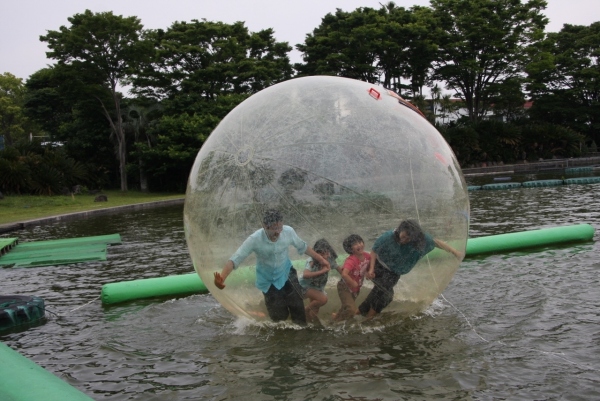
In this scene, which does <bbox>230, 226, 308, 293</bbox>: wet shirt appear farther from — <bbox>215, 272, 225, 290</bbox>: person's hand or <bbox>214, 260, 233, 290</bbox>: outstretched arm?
<bbox>215, 272, 225, 290</bbox>: person's hand

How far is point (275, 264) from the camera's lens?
626 cm

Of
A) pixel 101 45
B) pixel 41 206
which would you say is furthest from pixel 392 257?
pixel 101 45

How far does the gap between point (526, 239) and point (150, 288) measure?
6708mm

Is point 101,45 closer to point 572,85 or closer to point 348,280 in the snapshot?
point 348,280

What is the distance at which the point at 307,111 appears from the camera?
6461 millimetres

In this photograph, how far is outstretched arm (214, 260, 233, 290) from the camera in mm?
6328

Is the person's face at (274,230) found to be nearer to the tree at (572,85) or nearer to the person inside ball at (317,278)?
the person inside ball at (317,278)

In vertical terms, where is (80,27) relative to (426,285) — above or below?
above

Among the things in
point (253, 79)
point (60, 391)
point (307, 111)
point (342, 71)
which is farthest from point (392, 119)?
point (342, 71)

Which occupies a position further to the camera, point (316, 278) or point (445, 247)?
point (445, 247)

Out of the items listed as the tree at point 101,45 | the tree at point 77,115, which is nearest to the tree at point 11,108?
the tree at point 77,115

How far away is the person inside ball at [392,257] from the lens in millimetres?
6242

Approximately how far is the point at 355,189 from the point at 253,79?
33547 mm

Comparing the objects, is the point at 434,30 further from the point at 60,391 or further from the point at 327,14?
the point at 60,391
